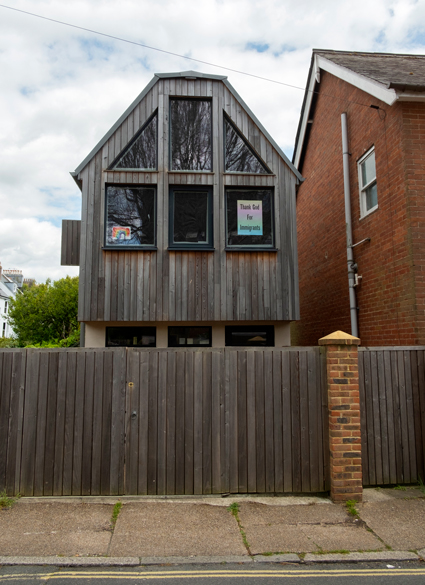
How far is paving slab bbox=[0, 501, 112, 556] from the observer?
4.23 meters

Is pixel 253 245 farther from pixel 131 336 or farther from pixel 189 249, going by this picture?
pixel 131 336

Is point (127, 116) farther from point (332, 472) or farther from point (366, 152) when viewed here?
point (332, 472)

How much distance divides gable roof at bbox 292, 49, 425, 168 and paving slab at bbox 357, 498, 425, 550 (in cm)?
633

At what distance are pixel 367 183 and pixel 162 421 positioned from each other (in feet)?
22.0

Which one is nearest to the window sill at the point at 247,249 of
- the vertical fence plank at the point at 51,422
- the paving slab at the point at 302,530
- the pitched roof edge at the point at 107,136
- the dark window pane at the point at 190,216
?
the dark window pane at the point at 190,216

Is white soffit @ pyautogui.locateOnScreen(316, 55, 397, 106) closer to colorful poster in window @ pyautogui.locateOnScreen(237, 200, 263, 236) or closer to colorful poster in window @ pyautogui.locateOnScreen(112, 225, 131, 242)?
colorful poster in window @ pyautogui.locateOnScreen(237, 200, 263, 236)

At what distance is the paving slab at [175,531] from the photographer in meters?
4.21

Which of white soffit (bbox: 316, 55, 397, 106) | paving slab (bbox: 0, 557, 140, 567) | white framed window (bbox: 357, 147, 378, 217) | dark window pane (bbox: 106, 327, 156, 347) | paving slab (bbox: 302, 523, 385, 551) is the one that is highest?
white soffit (bbox: 316, 55, 397, 106)

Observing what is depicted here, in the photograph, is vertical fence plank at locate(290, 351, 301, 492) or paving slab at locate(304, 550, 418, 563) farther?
vertical fence plank at locate(290, 351, 301, 492)

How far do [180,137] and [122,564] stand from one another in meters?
8.26

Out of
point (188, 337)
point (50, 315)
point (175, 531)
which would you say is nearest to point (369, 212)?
point (188, 337)

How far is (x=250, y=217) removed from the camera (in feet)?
31.8

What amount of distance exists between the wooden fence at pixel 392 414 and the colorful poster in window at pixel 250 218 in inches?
167

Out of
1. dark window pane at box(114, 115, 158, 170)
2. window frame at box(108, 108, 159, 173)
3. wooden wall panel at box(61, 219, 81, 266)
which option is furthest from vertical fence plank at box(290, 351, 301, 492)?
wooden wall panel at box(61, 219, 81, 266)
